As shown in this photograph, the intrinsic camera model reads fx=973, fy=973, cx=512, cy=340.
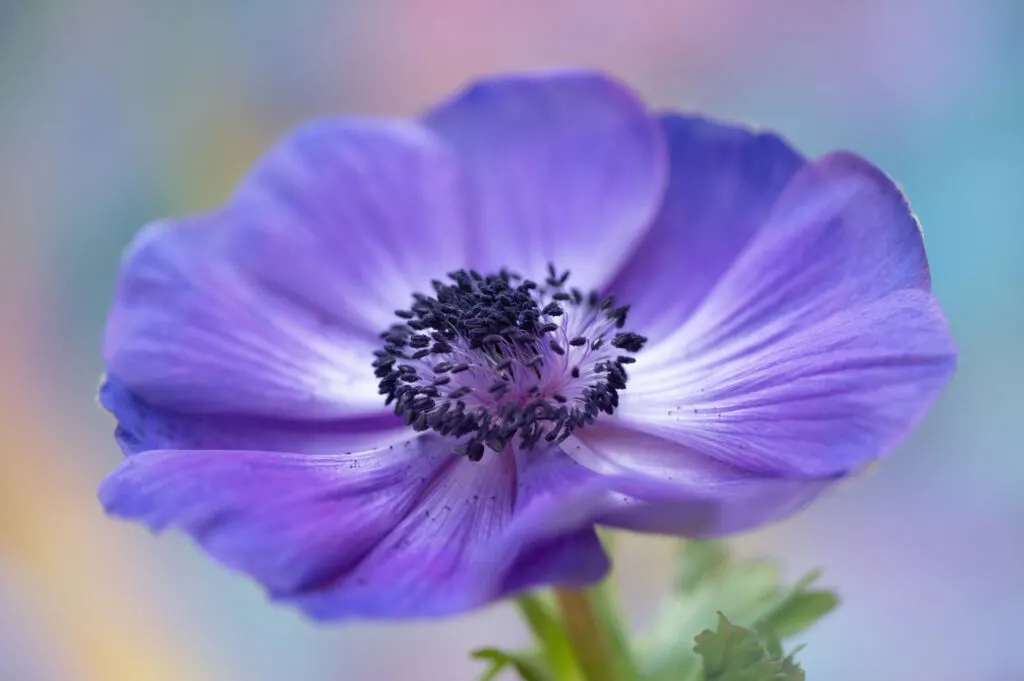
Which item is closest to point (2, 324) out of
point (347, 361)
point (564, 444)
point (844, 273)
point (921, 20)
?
point (347, 361)

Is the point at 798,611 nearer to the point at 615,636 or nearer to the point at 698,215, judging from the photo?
the point at 615,636

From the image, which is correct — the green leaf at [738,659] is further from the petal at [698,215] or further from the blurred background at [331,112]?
the blurred background at [331,112]

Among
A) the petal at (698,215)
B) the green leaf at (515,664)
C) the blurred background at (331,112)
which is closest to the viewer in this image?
the green leaf at (515,664)

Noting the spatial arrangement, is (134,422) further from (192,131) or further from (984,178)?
(984,178)

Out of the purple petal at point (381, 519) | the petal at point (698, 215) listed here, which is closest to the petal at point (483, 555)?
the purple petal at point (381, 519)

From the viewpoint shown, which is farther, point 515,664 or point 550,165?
point 550,165

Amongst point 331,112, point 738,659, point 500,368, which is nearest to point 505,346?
point 500,368

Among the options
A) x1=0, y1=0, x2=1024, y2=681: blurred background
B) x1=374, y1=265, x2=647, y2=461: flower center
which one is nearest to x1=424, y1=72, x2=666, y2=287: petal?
x1=374, y1=265, x2=647, y2=461: flower center
